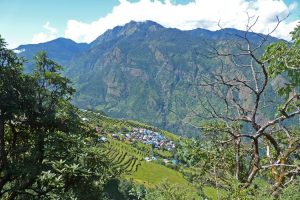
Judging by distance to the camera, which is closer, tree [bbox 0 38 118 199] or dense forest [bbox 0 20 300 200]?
dense forest [bbox 0 20 300 200]

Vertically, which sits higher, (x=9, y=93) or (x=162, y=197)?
(x=9, y=93)

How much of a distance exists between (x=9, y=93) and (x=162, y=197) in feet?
33.7

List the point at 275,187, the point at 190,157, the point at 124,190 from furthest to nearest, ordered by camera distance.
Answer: the point at 124,190
the point at 190,157
the point at 275,187

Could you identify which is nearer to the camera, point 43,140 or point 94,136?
point 43,140

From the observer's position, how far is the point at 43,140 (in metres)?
18.7

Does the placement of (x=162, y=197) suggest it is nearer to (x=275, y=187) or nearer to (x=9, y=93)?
(x=275, y=187)

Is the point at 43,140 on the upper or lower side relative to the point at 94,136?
upper

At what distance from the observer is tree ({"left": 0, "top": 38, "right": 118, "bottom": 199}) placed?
17391 mm

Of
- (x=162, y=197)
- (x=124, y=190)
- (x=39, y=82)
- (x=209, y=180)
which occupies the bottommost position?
(x=124, y=190)

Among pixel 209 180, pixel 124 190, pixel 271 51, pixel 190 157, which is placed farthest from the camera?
pixel 124 190

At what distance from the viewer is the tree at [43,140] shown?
17.4m

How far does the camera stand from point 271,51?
14539 millimetres

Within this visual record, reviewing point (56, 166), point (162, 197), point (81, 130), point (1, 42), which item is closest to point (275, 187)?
point (162, 197)

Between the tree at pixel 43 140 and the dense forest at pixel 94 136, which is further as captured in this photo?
the tree at pixel 43 140
